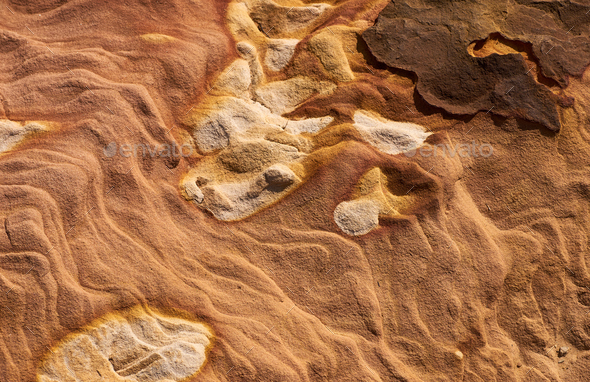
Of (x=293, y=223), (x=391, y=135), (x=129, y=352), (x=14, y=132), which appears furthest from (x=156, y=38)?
(x=129, y=352)

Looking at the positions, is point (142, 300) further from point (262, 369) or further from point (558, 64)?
point (558, 64)

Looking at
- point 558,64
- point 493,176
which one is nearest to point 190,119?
point 493,176

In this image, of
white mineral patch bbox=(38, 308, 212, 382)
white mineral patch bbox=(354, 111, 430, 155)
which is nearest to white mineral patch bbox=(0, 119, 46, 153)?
white mineral patch bbox=(38, 308, 212, 382)

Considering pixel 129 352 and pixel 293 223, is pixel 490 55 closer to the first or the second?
pixel 293 223

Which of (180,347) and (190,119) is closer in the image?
(180,347)

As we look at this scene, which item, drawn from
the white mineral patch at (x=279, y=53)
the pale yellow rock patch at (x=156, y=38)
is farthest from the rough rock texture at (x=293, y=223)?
the white mineral patch at (x=279, y=53)

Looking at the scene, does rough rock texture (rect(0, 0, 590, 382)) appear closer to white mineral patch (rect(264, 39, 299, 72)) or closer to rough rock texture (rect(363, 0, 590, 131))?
rough rock texture (rect(363, 0, 590, 131))

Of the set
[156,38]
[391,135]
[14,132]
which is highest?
[156,38]
